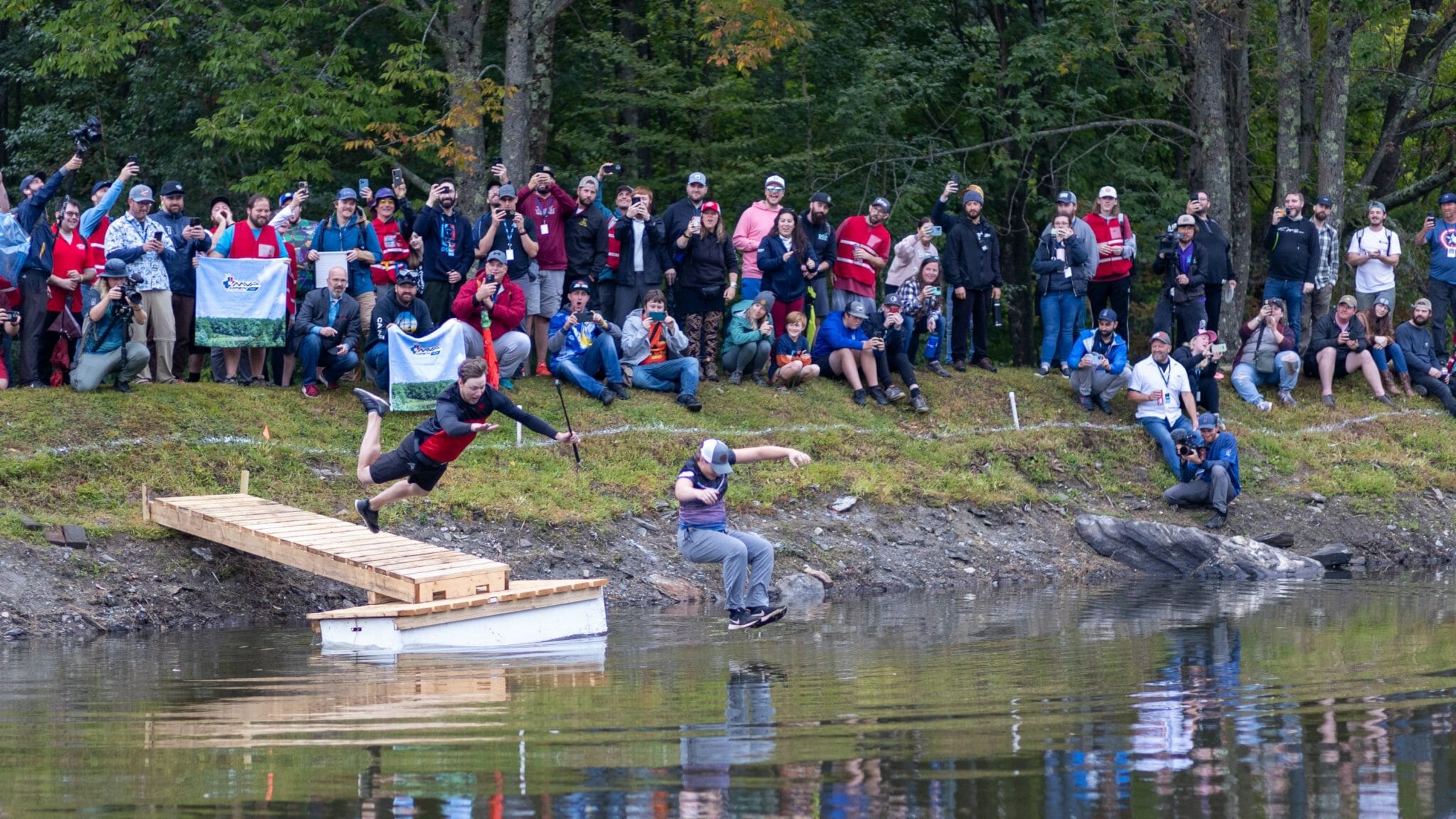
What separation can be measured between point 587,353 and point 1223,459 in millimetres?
7830

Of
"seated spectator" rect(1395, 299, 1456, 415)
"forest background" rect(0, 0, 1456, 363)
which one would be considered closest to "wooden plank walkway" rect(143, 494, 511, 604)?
"forest background" rect(0, 0, 1456, 363)

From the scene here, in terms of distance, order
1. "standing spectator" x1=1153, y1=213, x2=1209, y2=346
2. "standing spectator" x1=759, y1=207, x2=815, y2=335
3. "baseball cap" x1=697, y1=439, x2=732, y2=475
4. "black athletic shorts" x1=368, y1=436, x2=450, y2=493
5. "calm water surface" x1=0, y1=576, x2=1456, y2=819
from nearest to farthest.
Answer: "calm water surface" x1=0, y1=576, x2=1456, y2=819, "baseball cap" x1=697, y1=439, x2=732, y2=475, "black athletic shorts" x1=368, y1=436, x2=450, y2=493, "standing spectator" x1=759, y1=207, x2=815, y2=335, "standing spectator" x1=1153, y1=213, x2=1209, y2=346

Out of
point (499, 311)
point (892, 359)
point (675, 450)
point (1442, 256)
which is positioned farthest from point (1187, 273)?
point (499, 311)

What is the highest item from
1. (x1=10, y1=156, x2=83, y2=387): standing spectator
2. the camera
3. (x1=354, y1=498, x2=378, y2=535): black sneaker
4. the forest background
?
the forest background

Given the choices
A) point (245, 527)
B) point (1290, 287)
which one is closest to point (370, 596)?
point (245, 527)

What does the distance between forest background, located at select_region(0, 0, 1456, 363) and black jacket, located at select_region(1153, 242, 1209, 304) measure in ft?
7.57

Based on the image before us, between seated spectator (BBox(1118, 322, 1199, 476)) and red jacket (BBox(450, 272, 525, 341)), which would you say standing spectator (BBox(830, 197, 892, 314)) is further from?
red jacket (BBox(450, 272, 525, 341))

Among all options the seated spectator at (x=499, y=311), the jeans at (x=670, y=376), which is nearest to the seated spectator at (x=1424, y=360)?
the jeans at (x=670, y=376)

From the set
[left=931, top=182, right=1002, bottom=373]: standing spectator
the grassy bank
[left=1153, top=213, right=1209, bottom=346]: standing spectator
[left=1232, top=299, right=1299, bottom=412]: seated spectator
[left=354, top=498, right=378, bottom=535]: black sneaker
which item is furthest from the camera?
[left=1232, top=299, right=1299, bottom=412]: seated spectator

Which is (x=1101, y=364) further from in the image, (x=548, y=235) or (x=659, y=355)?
(x=548, y=235)

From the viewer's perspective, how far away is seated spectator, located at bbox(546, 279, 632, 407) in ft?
65.3

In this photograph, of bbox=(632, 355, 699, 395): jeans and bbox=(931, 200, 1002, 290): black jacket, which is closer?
bbox=(632, 355, 699, 395): jeans

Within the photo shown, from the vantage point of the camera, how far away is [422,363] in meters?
18.8

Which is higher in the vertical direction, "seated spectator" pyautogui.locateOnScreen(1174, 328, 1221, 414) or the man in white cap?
"seated spectator" pyautogui.locateOnScreen(1174, 328, 1221, 414)
